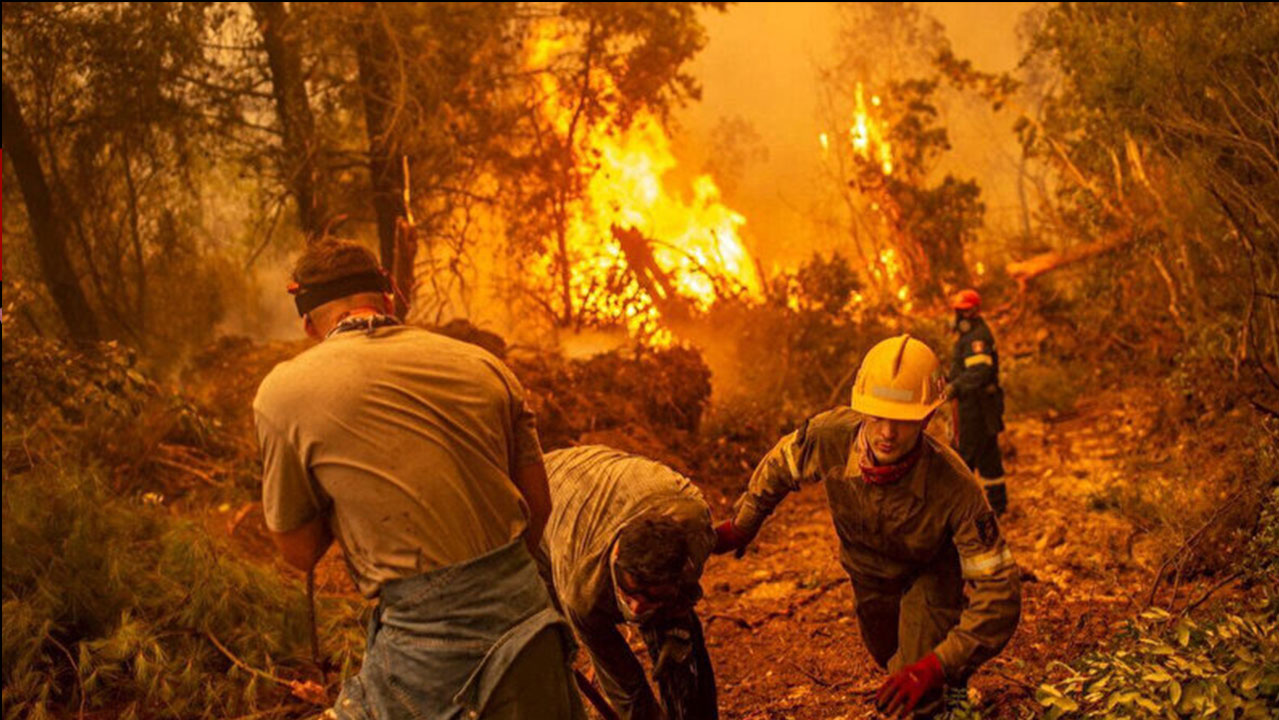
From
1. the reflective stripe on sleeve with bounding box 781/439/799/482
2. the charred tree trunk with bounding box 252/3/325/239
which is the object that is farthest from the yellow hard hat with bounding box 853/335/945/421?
the charred tree trunk with bounding box 252/3/325/239

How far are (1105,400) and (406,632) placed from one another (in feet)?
32.5

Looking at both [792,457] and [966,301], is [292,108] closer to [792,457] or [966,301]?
[966,301]

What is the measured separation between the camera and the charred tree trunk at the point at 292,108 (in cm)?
1177

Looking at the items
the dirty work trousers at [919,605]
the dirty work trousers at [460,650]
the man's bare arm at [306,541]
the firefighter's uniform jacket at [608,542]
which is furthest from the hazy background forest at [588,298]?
the man's bare arm at [306,541]

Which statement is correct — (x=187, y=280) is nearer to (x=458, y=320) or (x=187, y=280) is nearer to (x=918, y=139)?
(x=458, y=320)

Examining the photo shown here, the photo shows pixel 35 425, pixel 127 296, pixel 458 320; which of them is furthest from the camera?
pixel 127 296

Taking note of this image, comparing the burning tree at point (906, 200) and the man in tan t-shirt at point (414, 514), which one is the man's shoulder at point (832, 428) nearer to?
the man in tan t-shirt at point (414, 514)

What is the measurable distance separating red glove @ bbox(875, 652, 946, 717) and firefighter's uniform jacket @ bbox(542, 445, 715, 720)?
2.19ft

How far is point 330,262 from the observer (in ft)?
8.30

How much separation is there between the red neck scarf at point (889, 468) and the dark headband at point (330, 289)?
71.6 inches

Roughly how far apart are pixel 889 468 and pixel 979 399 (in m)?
4.24

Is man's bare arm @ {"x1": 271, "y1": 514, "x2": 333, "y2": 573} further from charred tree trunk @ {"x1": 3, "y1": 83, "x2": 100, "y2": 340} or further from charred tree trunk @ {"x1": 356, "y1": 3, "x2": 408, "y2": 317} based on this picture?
charred tree trunk @ {"x1": 3, "y1": 83, "x2": 100, "y2": 340}

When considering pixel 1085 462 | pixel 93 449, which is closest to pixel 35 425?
pixel 93 449

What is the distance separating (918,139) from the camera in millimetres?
15164
